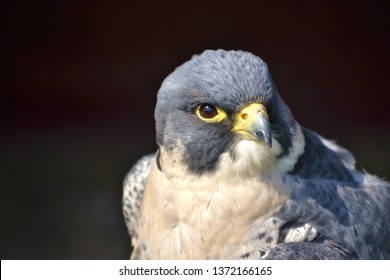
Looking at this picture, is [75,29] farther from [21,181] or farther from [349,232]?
[349,232]

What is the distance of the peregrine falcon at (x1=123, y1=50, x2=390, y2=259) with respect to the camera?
2.20 m

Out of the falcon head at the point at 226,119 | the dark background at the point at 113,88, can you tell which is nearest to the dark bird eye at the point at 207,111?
the falcon head at the point at 226,119

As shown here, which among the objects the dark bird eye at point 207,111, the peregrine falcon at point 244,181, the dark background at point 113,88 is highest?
the dark background at point 113,88

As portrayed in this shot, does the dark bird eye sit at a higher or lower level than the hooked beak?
higher

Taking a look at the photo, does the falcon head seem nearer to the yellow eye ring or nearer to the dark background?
the yellow eye ring

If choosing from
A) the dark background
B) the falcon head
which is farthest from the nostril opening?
the dark background

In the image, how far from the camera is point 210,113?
221 centimetres

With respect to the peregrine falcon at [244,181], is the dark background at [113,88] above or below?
above

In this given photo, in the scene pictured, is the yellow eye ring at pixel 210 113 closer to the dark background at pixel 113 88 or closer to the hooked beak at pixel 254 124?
the hooked beak at pixel 254 124

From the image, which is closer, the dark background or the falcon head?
the falcon head

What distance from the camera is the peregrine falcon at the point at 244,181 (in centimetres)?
220

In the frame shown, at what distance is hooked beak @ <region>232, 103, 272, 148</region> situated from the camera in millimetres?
2111

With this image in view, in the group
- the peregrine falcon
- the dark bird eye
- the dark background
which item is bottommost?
the peregrine falcon

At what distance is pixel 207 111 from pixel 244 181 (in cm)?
25
